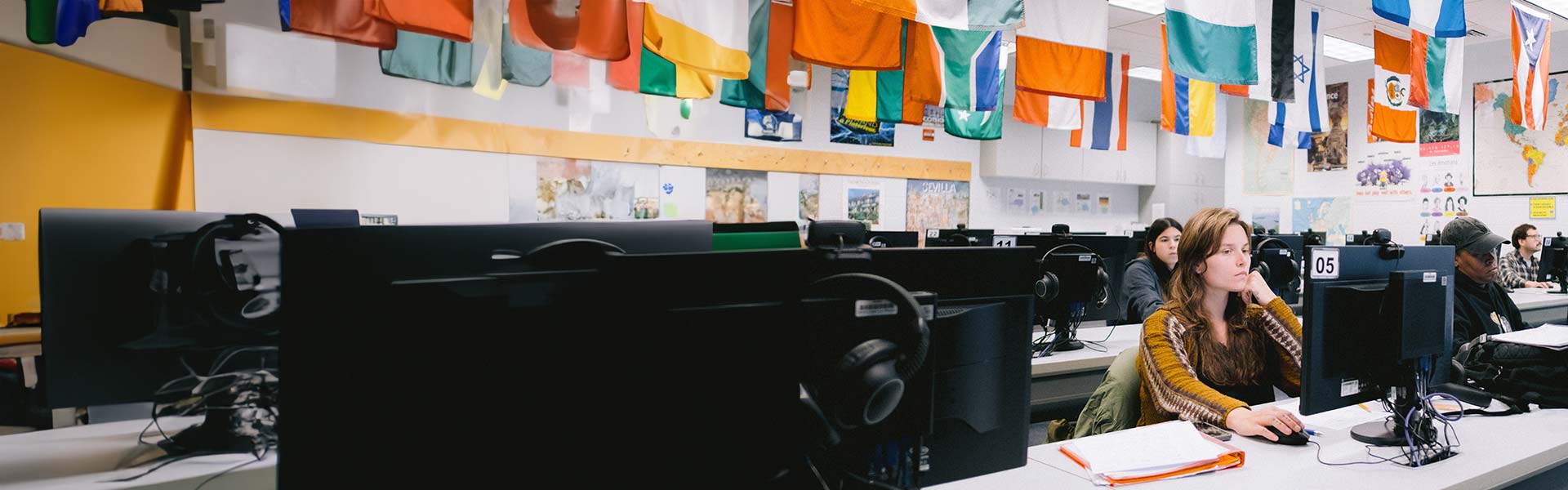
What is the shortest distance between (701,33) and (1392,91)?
5326 millimetres

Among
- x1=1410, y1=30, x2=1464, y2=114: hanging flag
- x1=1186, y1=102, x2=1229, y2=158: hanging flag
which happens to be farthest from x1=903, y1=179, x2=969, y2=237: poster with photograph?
x1=1410, y1=30, x2=1464, y2=114: hanging flag

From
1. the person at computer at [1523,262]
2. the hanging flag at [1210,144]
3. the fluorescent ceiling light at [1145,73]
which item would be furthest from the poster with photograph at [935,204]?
the person at computer at [1523,262]

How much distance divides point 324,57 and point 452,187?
1129mm

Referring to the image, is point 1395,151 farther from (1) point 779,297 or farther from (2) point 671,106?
(1) point 779,297

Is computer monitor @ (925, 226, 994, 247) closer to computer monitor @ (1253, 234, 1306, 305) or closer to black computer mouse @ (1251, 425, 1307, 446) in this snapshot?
computer monitor @ (1253, 234, 1306, 305)

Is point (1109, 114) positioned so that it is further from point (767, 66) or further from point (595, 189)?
point (595, 189)

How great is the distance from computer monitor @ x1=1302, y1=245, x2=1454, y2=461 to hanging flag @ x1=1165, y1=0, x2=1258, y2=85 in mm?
2348

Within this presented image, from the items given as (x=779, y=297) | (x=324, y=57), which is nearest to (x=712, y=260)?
(x=779, y=297)

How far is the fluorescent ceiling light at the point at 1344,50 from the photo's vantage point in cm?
688

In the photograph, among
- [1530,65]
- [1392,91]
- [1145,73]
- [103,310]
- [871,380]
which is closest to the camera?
[871,380]

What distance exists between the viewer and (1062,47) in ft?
13.0

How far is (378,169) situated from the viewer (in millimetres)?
4973

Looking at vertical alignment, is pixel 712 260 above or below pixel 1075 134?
below

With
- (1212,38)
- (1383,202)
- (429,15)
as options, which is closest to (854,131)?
(1212,38)
